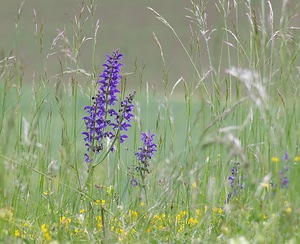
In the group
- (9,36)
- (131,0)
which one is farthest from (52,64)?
(131,0)

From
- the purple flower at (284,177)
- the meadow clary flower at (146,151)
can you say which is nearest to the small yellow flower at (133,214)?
the meadow clary flower at (146,151)

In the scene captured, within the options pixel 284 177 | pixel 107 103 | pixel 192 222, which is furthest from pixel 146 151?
pixel 284 177

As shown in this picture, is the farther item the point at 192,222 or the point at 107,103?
the point at 107,103

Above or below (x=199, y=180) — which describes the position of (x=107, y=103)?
above

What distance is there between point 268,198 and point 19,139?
1.16 metres

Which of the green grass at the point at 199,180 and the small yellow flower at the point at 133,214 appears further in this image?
the small yellow flower at the point at 133,214

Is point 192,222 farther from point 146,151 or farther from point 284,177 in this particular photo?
point 284,177

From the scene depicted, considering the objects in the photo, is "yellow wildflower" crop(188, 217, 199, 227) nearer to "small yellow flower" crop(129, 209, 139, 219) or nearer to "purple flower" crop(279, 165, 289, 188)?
"small yellow flower" crop(129, 209, 139, 219)

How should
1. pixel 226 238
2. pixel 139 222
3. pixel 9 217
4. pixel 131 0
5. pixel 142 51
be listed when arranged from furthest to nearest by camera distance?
pixel 131 0
pixel 142 51
pixel 139 222
pixel 9 217
pixel 226 238

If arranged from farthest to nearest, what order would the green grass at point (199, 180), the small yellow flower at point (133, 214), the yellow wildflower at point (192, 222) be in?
the small yellow flower at point (133, 214)
the yellow wildflower at point (192, 222)
the green grass at point (199, 180)

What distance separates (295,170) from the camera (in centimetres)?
229

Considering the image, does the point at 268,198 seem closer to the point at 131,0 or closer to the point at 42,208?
the point at 42,208

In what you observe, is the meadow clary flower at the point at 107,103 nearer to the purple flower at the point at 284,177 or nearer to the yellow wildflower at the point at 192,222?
the yellow wildflower at the point at 192,222

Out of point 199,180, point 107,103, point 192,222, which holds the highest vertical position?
point 107,103
